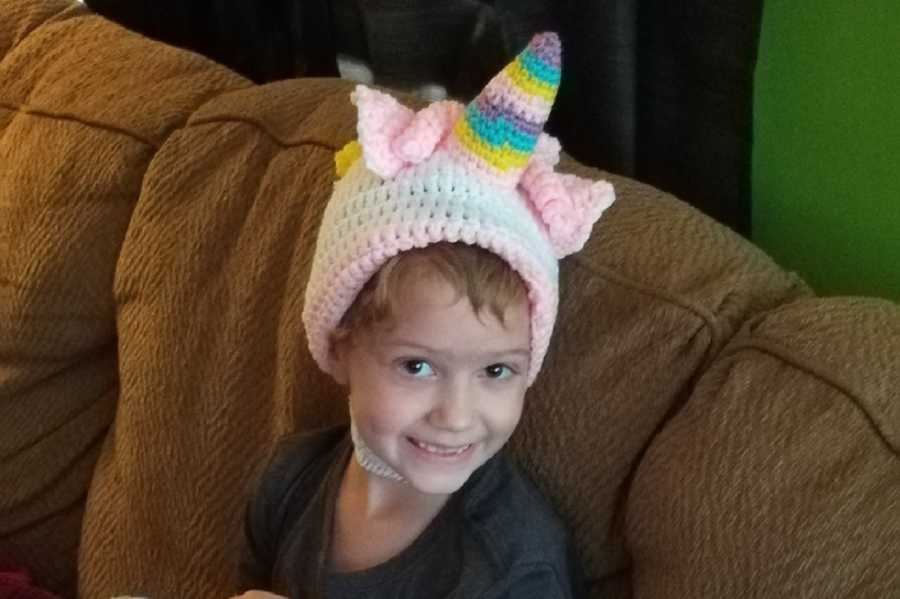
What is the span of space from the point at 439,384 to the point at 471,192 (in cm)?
16

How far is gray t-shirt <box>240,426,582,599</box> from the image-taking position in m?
1.00

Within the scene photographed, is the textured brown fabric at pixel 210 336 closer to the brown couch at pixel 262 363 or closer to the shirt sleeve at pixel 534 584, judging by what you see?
the brown couch at pixel 262 363

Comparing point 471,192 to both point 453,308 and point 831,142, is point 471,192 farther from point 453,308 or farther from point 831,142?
point 831,142

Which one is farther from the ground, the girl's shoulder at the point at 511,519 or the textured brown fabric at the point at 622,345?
the textured brown fabric at the point at 622,345

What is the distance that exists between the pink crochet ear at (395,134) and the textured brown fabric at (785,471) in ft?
0.98

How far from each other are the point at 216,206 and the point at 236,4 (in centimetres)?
41

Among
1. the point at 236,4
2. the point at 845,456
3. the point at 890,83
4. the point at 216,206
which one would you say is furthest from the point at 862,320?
the point at 236,4

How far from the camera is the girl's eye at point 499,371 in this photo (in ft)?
3.25

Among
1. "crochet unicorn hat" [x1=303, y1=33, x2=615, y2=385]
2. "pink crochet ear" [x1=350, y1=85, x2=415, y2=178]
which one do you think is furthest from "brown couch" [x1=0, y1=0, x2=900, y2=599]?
"pink crochet ear" [x1=350, y1=85, x2=415, y2=178]

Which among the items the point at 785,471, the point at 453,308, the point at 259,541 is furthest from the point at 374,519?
the point at 785,471

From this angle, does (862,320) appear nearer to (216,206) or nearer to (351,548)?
(351,548)

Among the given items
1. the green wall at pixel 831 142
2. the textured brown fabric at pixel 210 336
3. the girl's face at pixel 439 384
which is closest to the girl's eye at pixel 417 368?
the girl's face at pixel 439 384

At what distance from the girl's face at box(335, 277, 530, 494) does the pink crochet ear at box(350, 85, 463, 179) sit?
0.10m

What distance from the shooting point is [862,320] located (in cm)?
97
